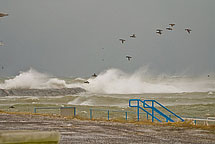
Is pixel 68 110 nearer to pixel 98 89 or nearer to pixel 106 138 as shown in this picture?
pixel 106 138

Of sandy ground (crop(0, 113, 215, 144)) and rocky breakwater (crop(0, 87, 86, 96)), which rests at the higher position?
rocky breakwater (crop(0, 87, 86, 96))

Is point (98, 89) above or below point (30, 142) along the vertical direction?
above

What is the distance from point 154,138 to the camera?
15547 mm

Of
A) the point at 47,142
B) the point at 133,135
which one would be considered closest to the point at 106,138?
the point at 133,135

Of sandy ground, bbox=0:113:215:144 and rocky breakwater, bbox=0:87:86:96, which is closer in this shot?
sandy ground, bbox=0:113:215:144

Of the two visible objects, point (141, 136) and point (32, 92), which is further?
point (32, 92)

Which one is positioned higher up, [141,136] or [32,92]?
[32,92]

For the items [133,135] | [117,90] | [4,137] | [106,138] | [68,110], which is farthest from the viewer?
[117,90]

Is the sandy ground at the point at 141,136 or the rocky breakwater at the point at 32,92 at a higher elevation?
the rocky breakwater at the point at 32,92

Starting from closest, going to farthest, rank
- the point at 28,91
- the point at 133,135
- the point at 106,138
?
1. the point at 106,138
2. the point at 133,135
3. the point at 28,91

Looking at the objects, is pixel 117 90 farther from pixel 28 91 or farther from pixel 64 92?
pixel 28 91

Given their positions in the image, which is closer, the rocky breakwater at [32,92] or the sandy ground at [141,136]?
the sandy ground at [141,136]

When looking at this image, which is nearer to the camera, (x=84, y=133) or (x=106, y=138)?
(x=106, y=138)

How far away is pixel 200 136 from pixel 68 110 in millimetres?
13536
